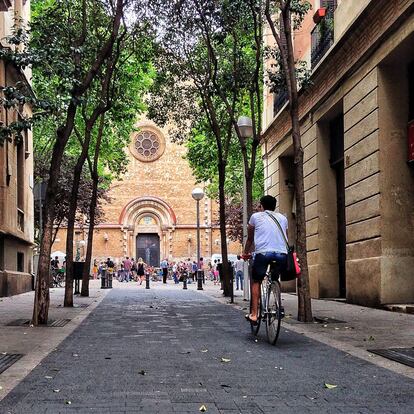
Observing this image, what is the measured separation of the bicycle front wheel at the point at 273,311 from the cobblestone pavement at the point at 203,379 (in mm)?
147

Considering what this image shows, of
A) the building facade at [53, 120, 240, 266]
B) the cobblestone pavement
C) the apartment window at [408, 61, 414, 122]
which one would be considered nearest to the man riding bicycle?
the cobblestone pavement

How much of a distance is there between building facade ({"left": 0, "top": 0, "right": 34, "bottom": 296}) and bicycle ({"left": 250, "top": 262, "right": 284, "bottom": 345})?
10133 millimetres

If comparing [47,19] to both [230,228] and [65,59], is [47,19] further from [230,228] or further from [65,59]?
[230,228]

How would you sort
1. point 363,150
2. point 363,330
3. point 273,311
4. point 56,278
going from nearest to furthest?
point 273,311 → point 363,330 → point 363,150 → point 56,278

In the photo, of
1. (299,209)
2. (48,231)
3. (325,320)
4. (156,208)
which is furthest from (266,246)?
(156,208)

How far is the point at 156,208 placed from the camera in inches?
2375

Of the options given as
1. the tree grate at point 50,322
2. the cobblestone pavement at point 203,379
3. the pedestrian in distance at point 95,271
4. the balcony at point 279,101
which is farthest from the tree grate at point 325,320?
the pedestrian in distance at point 95,271

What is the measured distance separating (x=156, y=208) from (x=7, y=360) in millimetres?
53570

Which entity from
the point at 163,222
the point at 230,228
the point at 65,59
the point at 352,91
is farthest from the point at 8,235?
the point at 163,222

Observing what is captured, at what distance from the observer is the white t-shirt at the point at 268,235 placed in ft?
27.1

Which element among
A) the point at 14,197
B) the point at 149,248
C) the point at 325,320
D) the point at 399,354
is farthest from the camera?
the point at 149,248

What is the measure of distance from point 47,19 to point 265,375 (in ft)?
38.9

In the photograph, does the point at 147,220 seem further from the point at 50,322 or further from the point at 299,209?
the point at 299,209

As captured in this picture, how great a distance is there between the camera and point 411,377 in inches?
227
